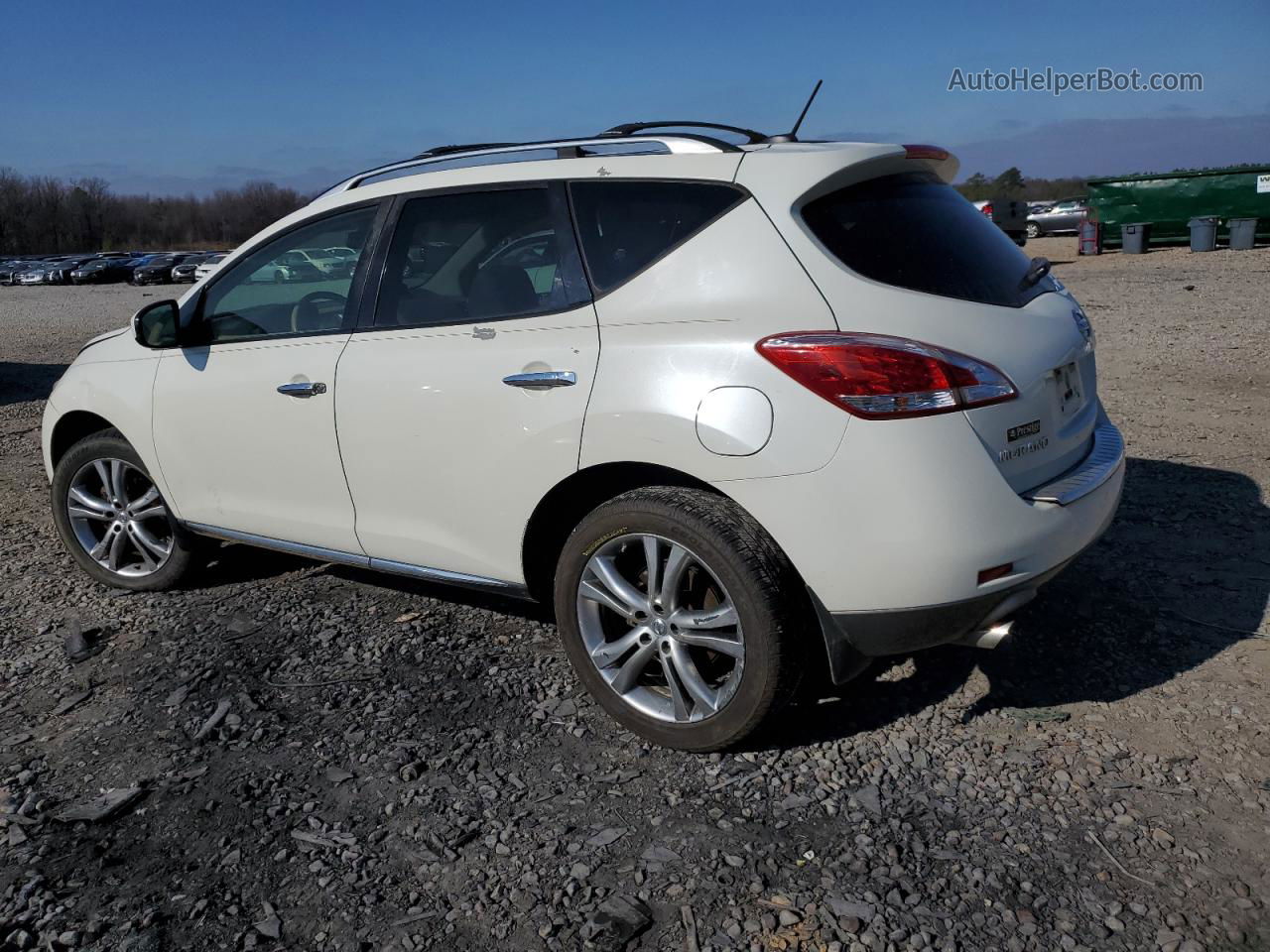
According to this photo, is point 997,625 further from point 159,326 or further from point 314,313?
point 159,326

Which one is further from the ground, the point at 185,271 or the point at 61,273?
the point at 61,273

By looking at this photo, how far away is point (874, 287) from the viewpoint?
10.0ft

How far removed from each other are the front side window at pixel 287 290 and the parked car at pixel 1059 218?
39945 mm

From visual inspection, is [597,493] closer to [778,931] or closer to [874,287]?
[874,287]

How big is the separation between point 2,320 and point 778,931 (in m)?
27.4

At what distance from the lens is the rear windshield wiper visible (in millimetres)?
3516

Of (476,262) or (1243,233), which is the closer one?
(476,262)

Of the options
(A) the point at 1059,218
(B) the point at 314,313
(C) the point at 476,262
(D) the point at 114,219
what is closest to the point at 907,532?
(C) the point at 476,262

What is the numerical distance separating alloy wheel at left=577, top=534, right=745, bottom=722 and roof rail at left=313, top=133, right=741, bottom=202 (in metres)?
1.29

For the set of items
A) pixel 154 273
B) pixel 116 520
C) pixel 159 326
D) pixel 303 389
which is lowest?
pixel 154 273

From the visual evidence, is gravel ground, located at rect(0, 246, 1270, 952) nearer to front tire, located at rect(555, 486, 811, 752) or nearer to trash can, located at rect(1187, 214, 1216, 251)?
front tire, located at rect(555, 486, 811, 752)

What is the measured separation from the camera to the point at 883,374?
2.90m

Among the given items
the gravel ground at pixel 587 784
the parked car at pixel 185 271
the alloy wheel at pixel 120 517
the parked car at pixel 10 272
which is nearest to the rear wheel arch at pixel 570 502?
the gravel ground at pixel 587 784

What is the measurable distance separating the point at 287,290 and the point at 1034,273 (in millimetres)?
2887
